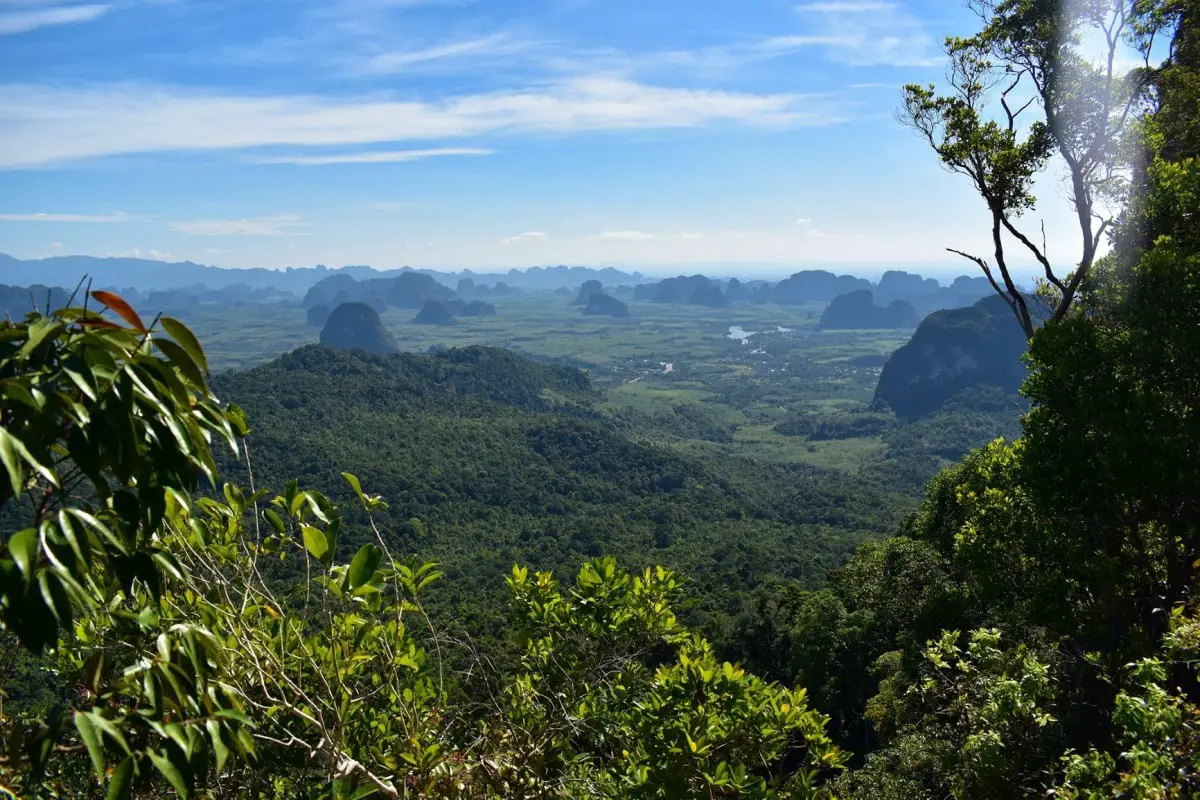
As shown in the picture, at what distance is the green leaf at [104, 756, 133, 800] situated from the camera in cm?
124

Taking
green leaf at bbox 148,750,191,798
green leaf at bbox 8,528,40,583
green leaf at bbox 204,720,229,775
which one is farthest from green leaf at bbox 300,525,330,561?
green leaf at bbox 8,528,40,583

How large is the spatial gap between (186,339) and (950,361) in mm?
119626

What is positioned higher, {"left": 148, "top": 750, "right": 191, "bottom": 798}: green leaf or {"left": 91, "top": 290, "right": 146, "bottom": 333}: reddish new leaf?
{"left": 91, "top": 290, "right": 146, "bottom": 333}: reddish new leaf

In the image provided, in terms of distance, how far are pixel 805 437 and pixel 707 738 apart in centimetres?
8893

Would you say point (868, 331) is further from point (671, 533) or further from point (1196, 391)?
point (1196, 391)

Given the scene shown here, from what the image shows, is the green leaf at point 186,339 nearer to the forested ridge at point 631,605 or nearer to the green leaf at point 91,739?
the forested ridge at point 631,605

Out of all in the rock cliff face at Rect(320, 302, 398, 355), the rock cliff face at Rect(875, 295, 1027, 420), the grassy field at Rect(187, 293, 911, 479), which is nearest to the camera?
the grassy field at Rect(187, 293, 911, 479)

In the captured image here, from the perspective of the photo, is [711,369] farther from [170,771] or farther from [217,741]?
[170,771]

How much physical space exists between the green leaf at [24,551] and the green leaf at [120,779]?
1.22 feet

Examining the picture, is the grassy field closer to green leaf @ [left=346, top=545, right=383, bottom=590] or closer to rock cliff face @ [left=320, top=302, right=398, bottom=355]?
Answer: rock cliff face @ [left=320, top=302, right=398, bottom=355]

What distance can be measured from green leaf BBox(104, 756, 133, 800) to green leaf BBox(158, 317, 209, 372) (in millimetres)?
706

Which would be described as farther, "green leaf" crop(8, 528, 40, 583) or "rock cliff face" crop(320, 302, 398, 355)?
"rock cliff face" crop(320, 302, 398, 355)

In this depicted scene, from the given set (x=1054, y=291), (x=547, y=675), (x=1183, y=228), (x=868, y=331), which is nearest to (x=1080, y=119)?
(x=1054, y=291)

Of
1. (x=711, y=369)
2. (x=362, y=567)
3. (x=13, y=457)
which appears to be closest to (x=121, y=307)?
(x=13, y=457)
